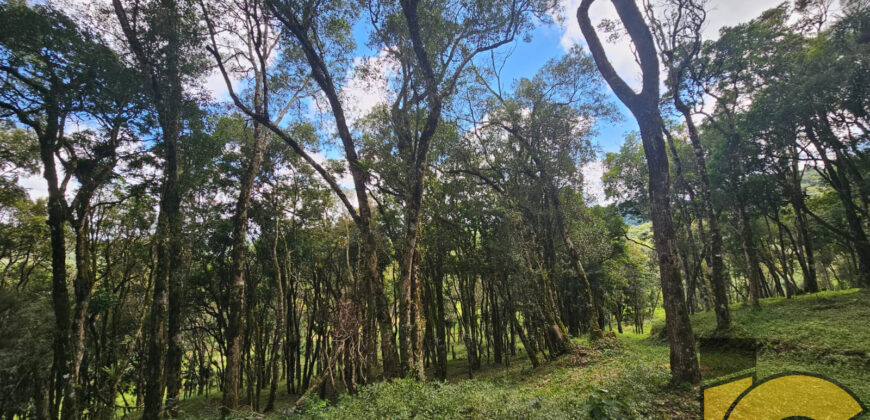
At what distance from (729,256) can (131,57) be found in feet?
121

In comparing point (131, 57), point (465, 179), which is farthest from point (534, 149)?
point (131, 57)

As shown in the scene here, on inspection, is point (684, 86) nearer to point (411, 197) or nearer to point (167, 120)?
point (411, 197)

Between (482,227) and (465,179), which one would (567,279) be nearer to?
(482,227)

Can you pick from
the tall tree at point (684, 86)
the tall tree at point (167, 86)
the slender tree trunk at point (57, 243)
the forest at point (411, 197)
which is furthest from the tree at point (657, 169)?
the slender tree trunk at point (57, 243)

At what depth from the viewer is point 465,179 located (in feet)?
46.1

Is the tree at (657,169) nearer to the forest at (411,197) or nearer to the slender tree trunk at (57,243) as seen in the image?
the forest at (411,197)

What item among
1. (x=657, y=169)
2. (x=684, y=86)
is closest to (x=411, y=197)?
(x=657, y=169)

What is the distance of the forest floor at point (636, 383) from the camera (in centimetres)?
532

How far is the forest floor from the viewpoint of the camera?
532 centimetres
